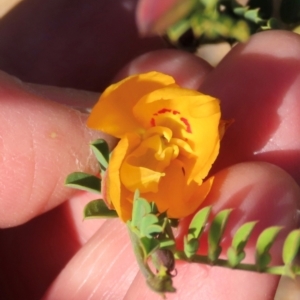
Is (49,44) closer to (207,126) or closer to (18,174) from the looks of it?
(18,174)

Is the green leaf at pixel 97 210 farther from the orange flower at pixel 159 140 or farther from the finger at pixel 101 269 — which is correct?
the finger at pixel 101 269

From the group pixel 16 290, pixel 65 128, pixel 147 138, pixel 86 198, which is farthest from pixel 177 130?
pixel 16 290

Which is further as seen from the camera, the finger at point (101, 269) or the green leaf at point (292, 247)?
the finger at point (101, 269)

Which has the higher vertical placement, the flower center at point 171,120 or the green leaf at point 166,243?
the flower center at point 171,120

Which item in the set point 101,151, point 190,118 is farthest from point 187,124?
point 101,151

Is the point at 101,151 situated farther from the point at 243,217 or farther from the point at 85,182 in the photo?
the point at 243,217

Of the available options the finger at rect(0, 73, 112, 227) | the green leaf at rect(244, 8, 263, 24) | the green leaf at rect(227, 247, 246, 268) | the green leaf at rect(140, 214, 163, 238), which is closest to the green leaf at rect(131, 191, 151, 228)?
the green leaf at rect(140, 214, 163, 238)

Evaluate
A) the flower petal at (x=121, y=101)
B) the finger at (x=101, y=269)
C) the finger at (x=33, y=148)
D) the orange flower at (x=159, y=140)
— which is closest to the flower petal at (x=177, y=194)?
the orange flower at (x=159, y=140)
